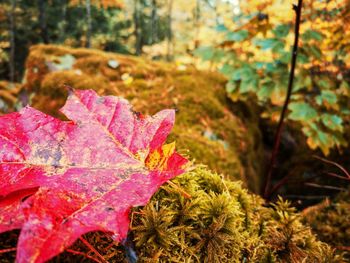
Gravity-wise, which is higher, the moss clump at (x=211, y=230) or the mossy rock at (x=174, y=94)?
the moss clump at (x=211, y=230)

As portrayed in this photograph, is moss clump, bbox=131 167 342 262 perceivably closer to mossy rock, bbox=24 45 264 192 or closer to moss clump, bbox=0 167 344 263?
moss clump, bbox=0 167 344 263

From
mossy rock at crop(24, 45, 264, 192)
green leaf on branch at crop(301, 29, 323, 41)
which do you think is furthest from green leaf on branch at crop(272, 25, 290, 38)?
mossy rock at crop(24, 45, 264, 192)

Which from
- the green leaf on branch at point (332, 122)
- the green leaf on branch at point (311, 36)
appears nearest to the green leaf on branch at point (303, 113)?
the green leaf on branch at point (332, 122)

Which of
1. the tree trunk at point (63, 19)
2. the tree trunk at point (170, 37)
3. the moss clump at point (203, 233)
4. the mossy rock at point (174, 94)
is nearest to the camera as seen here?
the moss clump at point (203, 233)

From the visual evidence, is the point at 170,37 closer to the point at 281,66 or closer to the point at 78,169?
the point at 281,66

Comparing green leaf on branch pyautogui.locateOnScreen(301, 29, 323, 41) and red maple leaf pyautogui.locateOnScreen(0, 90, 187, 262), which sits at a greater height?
green leaf on branch pyautogui.locateOnScreen(301, 29, 323, 41)

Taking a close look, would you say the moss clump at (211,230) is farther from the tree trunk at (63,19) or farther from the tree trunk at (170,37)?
the tree trunk at (63,19)
